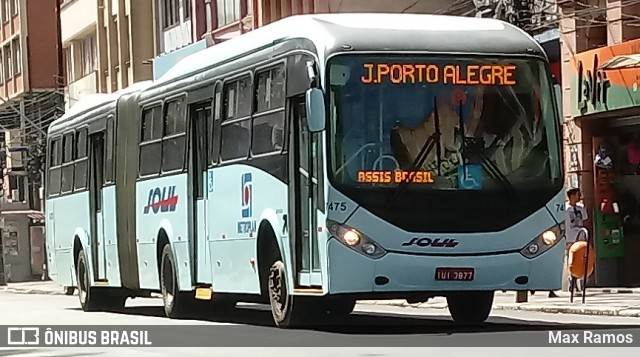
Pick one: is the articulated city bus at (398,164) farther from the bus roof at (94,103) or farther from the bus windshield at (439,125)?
the bus roof at (94,103)

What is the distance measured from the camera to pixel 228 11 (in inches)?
1971

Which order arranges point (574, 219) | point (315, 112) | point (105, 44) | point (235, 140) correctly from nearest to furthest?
1. point (315, 112)
2. point (235, 140)
3. point (574, 219)
4. point (105, 44)

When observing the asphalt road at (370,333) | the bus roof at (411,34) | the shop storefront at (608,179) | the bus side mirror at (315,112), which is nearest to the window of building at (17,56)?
the shop storefront at (608,179)

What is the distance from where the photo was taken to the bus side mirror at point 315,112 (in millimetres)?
18047

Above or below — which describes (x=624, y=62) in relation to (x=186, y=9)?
below

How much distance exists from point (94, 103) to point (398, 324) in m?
10.3

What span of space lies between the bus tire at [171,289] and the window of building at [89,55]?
41.1 meters

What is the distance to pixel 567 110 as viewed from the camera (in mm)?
31172

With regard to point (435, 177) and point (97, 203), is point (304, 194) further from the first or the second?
point (97, 203)

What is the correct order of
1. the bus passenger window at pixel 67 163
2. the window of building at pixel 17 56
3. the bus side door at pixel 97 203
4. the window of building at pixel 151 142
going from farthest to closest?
the window of building at pixel 17 56
the bus passenger window at pixel 67 163
the bus side door at pixel 97 203
the window of building at pixel 151 142

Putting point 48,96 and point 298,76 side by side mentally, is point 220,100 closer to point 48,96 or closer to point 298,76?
point 298,76

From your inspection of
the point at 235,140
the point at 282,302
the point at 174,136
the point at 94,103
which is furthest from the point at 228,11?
the point at 282,302

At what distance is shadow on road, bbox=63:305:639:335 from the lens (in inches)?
762

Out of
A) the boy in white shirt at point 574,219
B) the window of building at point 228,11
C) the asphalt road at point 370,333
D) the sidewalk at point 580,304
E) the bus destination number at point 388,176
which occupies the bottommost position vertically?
the asphalt road at point 370,333
